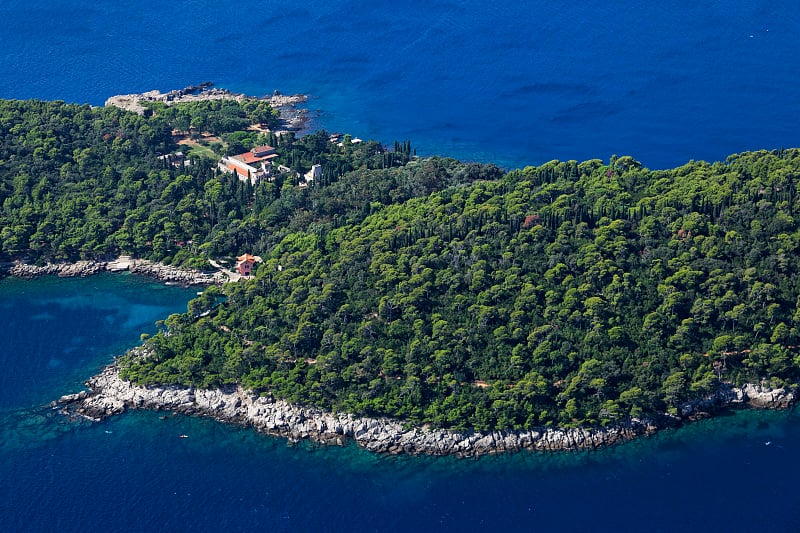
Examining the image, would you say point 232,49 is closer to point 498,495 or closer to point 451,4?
point 451,4

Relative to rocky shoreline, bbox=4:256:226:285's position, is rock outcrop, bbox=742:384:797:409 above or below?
below

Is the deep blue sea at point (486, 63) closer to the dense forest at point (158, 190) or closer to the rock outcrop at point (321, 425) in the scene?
the dense forest at point (158, 190)

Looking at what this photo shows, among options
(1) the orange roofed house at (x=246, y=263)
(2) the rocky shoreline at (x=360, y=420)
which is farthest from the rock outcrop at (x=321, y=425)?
(1) the orange roofed house at (x=246, y=263)

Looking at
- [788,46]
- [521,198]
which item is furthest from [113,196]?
[788,46]

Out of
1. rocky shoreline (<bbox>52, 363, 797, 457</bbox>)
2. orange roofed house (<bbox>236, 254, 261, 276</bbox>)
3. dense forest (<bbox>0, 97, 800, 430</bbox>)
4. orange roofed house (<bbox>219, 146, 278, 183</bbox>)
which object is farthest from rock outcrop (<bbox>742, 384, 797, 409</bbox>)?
orange roofed house (<bbox>219, 146, 278, 183</bbox>)

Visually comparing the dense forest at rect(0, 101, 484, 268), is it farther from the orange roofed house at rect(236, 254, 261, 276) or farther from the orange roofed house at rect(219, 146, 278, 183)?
the orange roofed house at rect(236, 254, 261, 276)

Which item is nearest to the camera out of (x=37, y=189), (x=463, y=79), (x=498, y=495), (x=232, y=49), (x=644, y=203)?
(x=498, y=495)
